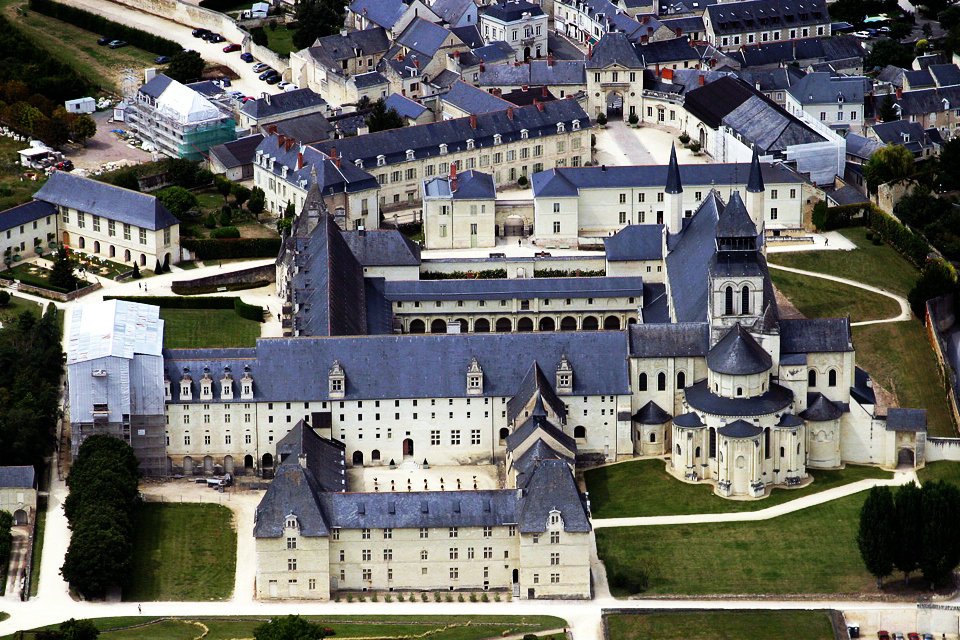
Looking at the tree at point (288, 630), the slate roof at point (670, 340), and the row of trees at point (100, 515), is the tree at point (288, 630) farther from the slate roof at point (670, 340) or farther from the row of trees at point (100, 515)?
the slate roof at point (670, 340)

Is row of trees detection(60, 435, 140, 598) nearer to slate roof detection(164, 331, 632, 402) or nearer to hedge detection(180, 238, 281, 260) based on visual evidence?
slate roof detection(164, 331, 632, 402)

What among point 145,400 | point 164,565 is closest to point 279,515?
point 164,565

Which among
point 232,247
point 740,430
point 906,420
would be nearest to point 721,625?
point 740,430

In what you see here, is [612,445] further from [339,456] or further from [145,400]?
[145,400]

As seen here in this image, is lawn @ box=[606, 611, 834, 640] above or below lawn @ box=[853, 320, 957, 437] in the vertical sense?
below

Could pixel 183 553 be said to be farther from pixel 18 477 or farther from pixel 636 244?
pixel 636 244

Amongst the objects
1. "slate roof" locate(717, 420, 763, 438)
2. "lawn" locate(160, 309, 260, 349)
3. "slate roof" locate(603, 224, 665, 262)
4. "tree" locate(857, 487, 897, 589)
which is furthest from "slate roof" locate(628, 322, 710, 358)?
"lawn" locate(160, 309, 260, 349)
